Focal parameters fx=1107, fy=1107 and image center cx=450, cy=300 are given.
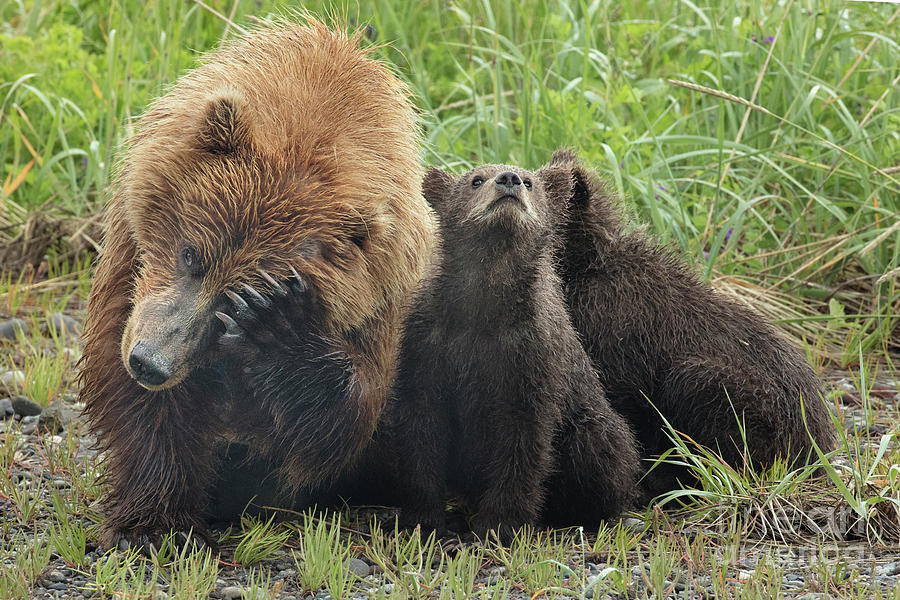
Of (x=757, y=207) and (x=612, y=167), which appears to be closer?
(x=612, y=167)

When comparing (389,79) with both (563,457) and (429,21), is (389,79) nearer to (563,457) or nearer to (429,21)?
(563,457)

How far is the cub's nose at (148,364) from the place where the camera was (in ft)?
10.3

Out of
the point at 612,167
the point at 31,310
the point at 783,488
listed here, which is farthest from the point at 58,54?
the point at 783,488

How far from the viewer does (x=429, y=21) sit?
25.5 feet

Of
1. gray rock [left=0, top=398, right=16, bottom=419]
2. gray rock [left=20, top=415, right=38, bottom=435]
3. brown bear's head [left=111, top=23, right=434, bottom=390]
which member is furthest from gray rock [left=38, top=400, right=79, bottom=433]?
brown bear's head [left=111, top=23, right=434, bottom=390]

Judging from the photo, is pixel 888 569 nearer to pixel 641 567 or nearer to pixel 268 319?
pixel 641 567

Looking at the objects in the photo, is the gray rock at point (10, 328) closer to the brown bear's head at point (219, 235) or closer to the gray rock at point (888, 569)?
the brown bear's head at point (219, 235)

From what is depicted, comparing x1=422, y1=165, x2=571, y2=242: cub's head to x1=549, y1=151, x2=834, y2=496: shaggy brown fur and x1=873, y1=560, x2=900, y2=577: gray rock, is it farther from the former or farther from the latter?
x1=873, y1=560, x2=900, y2=577: gray rock

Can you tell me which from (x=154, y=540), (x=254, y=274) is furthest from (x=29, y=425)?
(x=254, y=274)

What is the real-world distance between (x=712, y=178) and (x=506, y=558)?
362 cm

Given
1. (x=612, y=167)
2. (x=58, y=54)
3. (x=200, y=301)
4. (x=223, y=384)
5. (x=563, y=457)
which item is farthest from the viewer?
(x=58, y=54)

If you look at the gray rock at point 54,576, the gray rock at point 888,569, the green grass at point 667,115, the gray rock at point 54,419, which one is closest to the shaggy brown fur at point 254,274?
the gray rock at point 54,576

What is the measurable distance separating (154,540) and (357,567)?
2.15 feet

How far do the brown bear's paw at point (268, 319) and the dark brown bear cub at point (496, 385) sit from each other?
459 millimetres
